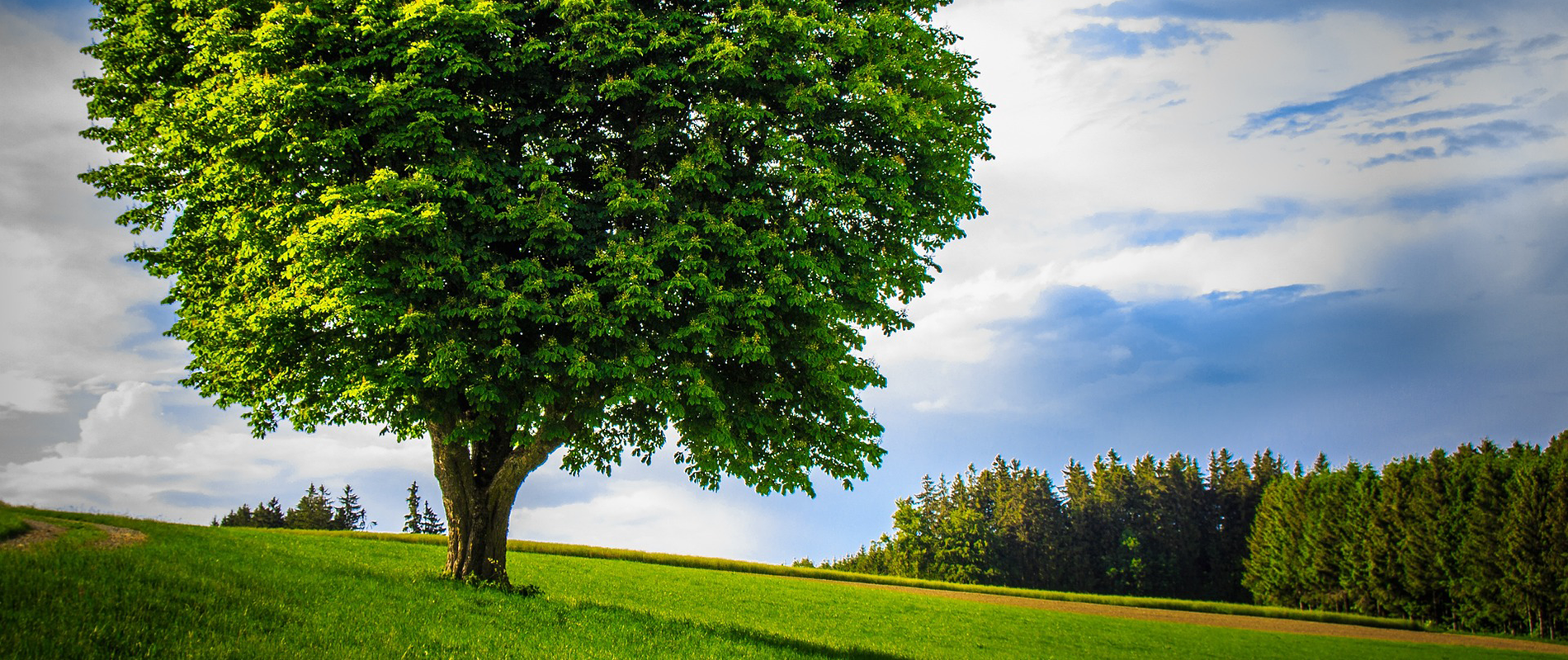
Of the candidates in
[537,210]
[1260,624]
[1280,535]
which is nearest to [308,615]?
[537,210]

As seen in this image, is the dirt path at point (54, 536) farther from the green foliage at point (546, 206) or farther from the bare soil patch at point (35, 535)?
the green foliage at point (546, 206)

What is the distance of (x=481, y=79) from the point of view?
18359 mm

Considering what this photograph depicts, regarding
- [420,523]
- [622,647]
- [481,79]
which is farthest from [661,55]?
[420,523]

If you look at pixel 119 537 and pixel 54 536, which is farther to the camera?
pixel 119 537

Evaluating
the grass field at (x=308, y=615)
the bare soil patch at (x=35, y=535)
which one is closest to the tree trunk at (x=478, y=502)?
the grass field at (x=308, y=615)

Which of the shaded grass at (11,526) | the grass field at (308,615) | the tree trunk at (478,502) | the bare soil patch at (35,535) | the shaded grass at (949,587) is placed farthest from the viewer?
the shaded grass at (949,587)

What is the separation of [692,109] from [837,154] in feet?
11.4

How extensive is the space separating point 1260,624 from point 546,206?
60.8 metres

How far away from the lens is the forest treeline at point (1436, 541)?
6272 centimetres

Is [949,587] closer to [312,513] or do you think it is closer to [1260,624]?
[1260,624]

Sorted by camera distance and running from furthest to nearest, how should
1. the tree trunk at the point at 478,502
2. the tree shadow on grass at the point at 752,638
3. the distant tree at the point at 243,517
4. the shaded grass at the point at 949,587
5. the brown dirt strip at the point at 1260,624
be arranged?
the distant tree at the point at 243,517
the shaded grass at the point at 949,587
the brown dirt strip at the point at 1260,624
the tree trunk at the point at 478,502
the tree shadow on grass at the point at 752,638

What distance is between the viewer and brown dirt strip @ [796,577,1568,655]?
5116 centimetres

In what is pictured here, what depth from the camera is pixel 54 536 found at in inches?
661

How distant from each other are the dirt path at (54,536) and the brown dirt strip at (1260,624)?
43.4 m
